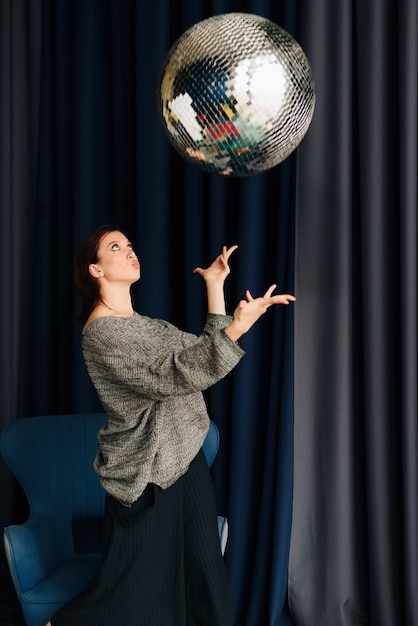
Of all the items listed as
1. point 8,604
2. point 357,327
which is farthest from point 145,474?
point 8,604

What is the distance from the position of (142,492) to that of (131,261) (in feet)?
1.87

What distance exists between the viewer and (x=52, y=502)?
2061 mm

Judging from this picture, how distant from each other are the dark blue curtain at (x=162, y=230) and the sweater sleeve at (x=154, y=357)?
55 centimetres

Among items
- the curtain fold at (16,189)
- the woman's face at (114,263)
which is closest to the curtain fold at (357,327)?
the woman's face at (114,263)

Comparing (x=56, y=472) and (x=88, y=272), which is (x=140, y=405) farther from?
(x=56, y=472)

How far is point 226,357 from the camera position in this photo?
4.71 feet

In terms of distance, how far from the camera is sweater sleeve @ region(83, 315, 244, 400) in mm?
1454

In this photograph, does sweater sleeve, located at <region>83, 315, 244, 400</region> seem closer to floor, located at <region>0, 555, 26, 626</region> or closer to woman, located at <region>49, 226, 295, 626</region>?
woman, located at <region>49, 226, 295, 626</region>

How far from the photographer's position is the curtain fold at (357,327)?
6.50 ft

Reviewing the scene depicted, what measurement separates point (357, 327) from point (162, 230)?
0.72m

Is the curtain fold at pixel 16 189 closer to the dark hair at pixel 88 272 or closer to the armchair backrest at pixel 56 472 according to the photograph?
the armchair backrest at pixel 56 472

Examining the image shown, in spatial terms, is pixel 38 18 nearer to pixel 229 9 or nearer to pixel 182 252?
pixel 229 9

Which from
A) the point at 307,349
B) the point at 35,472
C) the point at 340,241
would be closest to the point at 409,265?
the point at 340,241

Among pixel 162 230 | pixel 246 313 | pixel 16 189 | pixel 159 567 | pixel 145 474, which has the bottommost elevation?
pixel 159 567
